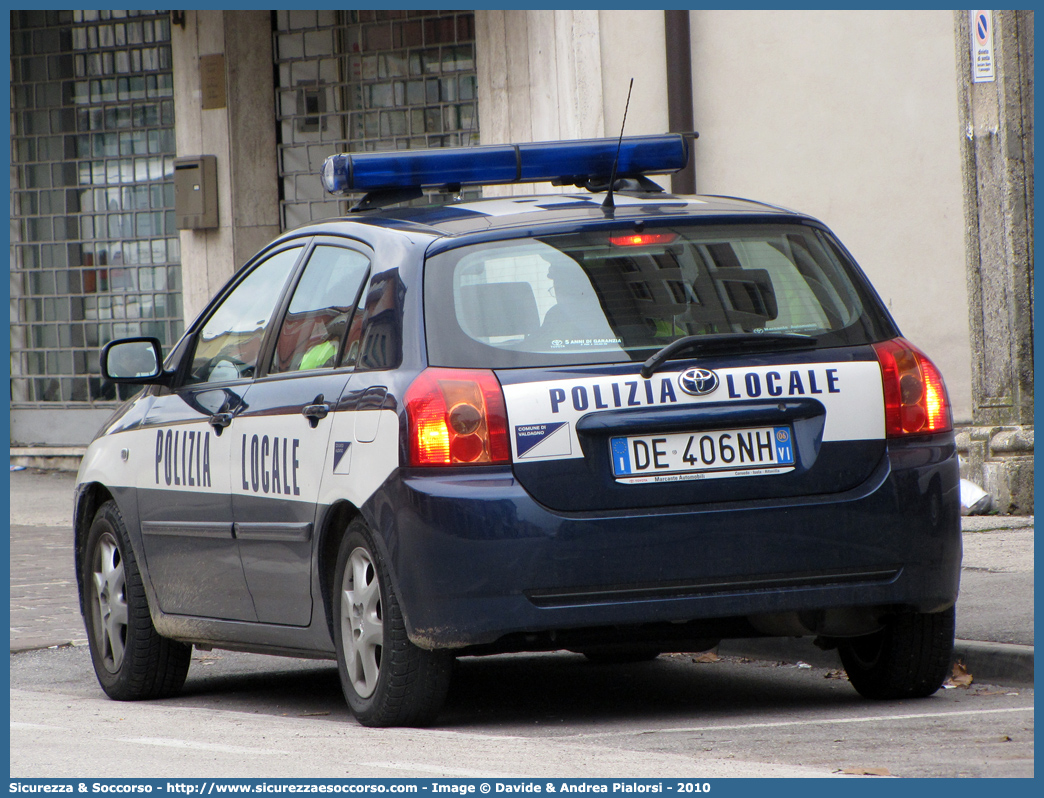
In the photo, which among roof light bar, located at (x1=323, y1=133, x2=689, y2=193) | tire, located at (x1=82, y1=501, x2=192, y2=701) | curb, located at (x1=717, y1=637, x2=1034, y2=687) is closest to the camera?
curb, located at (x1=717, y1=637, x2=1034, y2=687)

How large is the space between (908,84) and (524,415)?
8240 mm

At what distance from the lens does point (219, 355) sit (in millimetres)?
6516

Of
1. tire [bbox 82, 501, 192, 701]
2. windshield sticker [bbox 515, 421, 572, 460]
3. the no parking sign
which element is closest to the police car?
windshield sticker [bbox 515, 421, 572, 460]

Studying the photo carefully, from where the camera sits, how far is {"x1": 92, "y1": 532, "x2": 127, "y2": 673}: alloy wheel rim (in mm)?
6811

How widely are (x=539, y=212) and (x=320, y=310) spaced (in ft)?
2.68

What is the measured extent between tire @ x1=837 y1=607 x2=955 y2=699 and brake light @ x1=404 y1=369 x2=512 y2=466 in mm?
1463

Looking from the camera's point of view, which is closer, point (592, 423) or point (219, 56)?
point (592, 423)

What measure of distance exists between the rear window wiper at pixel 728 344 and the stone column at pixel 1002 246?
562 centimetres

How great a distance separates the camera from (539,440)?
4.98m

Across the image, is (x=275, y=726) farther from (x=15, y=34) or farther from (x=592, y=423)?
(x=15, y=34)

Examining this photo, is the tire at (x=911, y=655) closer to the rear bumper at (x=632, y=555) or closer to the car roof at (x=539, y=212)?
the rear bumper at (x=632, y=555)

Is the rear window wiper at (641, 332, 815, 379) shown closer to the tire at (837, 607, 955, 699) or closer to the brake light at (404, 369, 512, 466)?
the brake light at (404, 369, 512, 466)

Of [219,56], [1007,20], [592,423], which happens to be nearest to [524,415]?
[592,423]

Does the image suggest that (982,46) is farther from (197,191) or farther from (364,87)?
(197,191)
